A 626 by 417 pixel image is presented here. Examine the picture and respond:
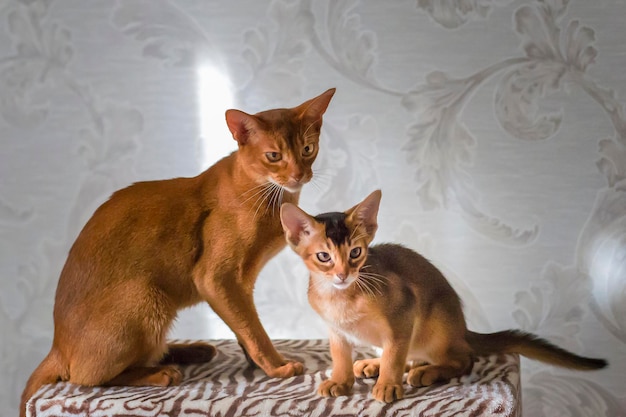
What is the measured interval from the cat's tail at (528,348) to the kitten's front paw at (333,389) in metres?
0.24

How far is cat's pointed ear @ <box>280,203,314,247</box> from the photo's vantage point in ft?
3.51

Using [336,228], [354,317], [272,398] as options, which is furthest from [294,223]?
[272,398]

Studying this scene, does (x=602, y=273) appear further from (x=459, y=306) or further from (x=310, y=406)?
(x=310, y=406)

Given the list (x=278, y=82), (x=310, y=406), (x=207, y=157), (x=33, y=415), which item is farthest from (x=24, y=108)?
(x=310, y=406)

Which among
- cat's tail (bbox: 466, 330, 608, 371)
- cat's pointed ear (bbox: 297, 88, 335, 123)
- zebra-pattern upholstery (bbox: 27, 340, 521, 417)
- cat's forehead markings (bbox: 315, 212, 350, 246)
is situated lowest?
zebra-pattern upholstery (bbox: 27, 340, 521, 417)

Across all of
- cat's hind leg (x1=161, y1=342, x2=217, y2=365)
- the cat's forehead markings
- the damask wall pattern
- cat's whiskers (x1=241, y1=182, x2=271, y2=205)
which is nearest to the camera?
the cat's forehead markings

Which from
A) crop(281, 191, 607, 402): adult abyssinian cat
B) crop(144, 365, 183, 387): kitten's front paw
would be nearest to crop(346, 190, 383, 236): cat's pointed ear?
crop(281, 191, 607, 402): adult abyssinian cat

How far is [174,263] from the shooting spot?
118 centimetres

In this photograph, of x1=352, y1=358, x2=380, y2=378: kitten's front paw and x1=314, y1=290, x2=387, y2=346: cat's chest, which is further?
x1=352, y1=358, x2=380, y2=378: kitten's front paw

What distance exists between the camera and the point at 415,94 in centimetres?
167

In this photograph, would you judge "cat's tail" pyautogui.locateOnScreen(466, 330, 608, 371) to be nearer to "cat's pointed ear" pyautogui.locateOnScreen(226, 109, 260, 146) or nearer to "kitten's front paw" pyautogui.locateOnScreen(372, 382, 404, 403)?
"kitten's front paw" pyautogui.locateOnScreen(372, 382, 404, 403)

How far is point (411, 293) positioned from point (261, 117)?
0.35 m

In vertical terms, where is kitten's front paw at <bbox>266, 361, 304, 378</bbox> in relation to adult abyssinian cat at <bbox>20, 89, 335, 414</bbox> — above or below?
below

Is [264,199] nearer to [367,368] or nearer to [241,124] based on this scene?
[241,124]
